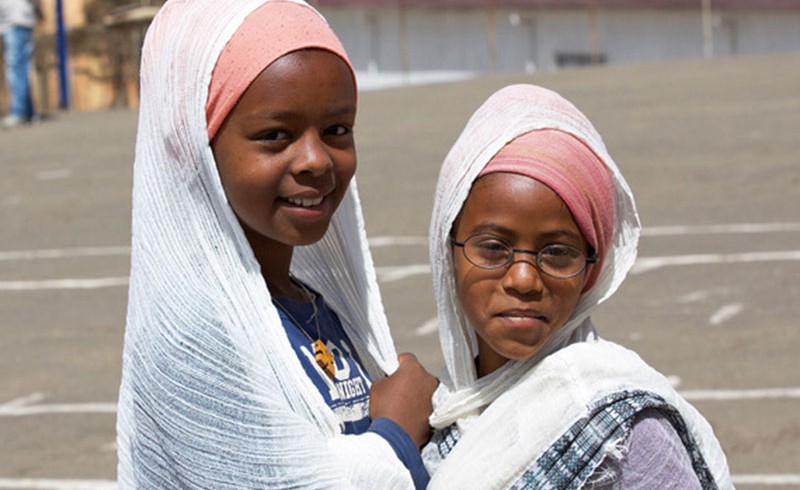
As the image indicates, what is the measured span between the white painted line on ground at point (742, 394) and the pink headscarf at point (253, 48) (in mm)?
5080

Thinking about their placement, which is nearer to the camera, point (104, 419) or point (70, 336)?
point (104, 419)

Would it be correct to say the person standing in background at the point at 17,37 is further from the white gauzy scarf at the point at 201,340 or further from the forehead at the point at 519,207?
the forehead at the point at 519,207

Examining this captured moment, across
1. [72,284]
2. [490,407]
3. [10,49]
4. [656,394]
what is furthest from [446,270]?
[10,49]

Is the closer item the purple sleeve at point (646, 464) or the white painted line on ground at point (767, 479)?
the purple sleeve at point (646, 464)

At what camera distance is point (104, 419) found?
809cm

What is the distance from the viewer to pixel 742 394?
7.87 m

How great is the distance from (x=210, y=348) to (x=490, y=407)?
1.76ft

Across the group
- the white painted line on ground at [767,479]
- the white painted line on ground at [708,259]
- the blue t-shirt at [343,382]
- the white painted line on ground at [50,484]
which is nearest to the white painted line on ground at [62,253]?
the white painted line on ground at [708,259]

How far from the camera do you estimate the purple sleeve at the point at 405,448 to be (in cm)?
302

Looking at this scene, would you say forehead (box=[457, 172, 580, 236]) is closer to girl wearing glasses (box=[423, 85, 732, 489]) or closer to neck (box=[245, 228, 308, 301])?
girl wearing glasses (box=[423, 85, 732, 489])

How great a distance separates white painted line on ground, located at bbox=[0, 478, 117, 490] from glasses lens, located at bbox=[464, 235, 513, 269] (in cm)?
431

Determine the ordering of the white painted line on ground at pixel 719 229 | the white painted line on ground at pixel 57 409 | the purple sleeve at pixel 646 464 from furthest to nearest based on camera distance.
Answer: the white painted line on ground at pixel 719 229, the white painted line on ground at pixel 57 409, the purple sleeve at pixel 646 464

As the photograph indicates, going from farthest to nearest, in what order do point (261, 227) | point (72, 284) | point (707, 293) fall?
1. point (72, 284)
2. point (707, 293)
3. point (261, 227)

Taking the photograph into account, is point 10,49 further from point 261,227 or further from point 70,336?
point 261,227
